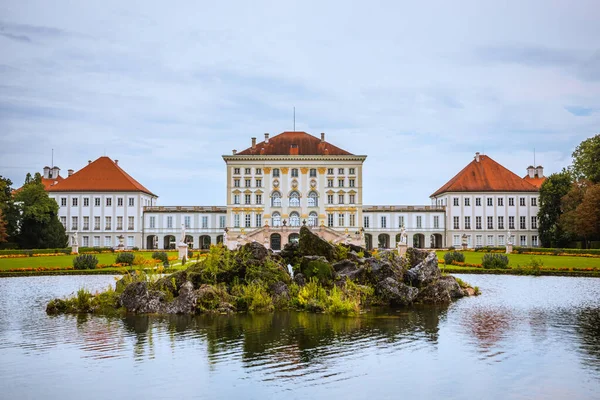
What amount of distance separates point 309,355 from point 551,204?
58.6 m

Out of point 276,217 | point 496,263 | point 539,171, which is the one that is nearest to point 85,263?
point 496,263

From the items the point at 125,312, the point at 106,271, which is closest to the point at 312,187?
the point at 106,271

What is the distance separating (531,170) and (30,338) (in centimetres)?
8195

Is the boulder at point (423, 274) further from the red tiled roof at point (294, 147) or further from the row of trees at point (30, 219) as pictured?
the red tiled roof at point (294, 147)

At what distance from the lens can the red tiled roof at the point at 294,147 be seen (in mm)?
73562

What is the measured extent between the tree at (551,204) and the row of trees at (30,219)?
48704 mm

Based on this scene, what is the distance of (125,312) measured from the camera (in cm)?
1736

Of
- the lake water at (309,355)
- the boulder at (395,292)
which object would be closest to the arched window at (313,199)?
the boulder at (395,292)

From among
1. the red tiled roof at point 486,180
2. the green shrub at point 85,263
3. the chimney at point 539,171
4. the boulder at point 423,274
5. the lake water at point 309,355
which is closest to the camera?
the lake water at point 309,355

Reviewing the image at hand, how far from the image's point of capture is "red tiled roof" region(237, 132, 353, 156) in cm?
7356

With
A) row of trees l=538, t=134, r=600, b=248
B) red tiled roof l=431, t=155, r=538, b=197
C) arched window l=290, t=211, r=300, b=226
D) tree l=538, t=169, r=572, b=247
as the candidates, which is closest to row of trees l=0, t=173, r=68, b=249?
arched window l=290, t=211, r=300, b=226

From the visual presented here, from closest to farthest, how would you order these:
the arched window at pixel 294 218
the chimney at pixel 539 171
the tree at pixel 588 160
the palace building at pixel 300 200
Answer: the tree at pixel 588 160
the arched window at pixel 294 218
the palace building at pixel 300 200
the chimney at pixel 539 171

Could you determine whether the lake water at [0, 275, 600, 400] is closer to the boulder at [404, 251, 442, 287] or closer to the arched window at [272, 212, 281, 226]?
the boulder at [404, 251, 442, 287]

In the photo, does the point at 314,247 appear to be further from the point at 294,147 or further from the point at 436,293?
the point at 294,147
